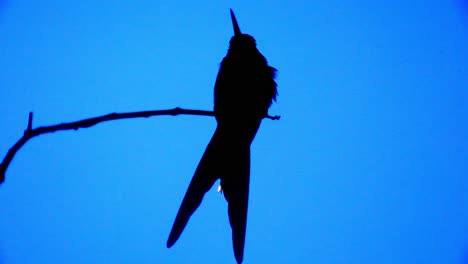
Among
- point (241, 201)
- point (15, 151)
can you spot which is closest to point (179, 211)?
point (241, 201)

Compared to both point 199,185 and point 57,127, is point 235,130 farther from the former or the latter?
point 57,127

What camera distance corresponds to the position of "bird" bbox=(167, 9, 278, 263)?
2391 mm

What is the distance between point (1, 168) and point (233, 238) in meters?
1.38

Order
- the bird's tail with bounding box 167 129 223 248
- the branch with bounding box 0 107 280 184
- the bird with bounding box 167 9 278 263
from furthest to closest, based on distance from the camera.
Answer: the bird with bounding box 167 9 278 263
the bird's tail with bounding box 167 129 223 248
the branch with bounding box 0 107 280 184

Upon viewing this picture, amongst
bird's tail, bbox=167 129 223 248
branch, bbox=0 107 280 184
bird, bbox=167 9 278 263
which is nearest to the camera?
branch, bbox=0 107 280 184

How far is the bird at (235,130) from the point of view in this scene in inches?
94.1

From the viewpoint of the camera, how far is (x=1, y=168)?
1.29 m

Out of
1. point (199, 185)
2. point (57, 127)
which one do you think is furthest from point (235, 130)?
point (57, 127)

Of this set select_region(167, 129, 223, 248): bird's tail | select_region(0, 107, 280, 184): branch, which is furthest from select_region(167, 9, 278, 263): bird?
select_region(0, 107, 280, 184): branch

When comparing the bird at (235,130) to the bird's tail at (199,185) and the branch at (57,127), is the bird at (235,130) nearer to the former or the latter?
the bird's tail at (199,185)

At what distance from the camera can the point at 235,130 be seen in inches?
124

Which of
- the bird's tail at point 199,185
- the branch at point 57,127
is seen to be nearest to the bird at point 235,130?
the bird's tail at point 199,185

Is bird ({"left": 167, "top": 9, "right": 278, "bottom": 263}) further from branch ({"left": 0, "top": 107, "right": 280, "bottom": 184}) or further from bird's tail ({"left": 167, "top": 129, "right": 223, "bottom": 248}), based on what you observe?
branch ({"left": 0, "top": 107, "right": 280, "bottom": 184})

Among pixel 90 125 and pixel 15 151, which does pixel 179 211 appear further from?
pixel 15 151
